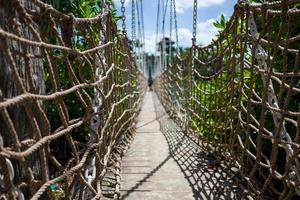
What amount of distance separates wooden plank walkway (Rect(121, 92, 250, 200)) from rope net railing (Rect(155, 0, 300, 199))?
119 millimetres

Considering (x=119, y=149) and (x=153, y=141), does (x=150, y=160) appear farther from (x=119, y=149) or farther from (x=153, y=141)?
(x=153, y=141)

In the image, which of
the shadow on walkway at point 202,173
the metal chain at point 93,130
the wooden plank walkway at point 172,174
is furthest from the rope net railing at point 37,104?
the shadow on walkway at point 202,173

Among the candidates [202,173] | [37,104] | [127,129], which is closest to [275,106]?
[202,173]

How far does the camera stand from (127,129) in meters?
3.97

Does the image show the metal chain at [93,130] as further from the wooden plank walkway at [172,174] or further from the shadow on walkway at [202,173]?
the shadow on walkway at [202,173]

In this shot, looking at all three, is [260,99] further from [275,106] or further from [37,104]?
[37,104]

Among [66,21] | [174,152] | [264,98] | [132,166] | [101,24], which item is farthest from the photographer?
[174,152]

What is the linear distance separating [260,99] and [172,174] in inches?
33.3

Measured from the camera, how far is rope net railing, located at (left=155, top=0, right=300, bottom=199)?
167 cm

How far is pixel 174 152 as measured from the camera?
3414mm

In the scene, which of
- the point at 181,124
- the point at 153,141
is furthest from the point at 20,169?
the point at 181,124

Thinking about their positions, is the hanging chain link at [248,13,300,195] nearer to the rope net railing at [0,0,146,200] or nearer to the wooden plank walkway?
the wooden plank walkway

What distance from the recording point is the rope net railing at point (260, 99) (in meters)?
1.67

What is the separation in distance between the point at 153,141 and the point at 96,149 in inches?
84.9
